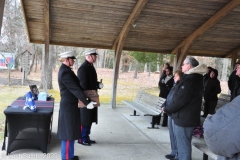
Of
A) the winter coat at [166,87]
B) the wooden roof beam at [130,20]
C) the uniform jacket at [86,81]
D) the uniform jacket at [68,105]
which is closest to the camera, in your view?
the uniform jacket at [68,105]

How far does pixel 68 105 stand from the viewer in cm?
348

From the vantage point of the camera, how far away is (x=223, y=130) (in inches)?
45.2

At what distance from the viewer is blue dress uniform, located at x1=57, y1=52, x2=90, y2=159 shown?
344 centimetres

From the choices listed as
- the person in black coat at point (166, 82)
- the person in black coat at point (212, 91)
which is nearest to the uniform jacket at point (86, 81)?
the person in black coat at point (166, 82)

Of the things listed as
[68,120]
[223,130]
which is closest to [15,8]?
[68,120]

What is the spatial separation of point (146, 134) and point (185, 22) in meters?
3.35

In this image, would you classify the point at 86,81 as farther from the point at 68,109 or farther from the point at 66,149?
the point at 66,149

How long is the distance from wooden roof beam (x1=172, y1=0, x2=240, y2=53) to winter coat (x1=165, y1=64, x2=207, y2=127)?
3015 mm

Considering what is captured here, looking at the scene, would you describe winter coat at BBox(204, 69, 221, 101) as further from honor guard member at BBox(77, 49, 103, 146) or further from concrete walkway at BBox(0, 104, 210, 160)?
honor guard member at BBox(77, 49, 103, 146)

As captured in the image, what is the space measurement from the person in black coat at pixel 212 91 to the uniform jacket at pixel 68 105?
172 inches

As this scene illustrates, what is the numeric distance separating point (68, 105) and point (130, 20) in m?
3.49

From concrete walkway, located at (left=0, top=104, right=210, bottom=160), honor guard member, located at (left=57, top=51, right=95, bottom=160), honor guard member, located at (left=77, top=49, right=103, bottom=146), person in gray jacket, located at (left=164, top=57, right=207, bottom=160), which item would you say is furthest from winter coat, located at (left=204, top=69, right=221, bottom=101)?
honor guard member, located at (left=57, top=51, right=95, bottom=160)

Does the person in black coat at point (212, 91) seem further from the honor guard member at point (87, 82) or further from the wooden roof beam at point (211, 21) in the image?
the honor guard member at point (87, 82)

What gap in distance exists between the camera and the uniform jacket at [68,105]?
3441mm
